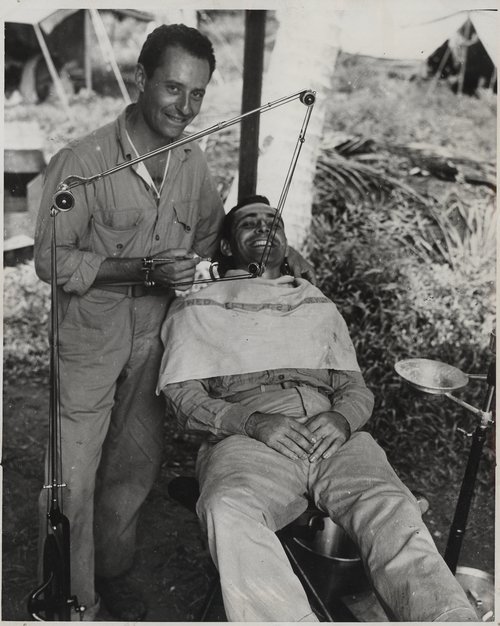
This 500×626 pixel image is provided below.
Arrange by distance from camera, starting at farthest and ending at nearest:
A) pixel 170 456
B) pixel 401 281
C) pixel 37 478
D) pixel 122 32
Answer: pixel 122 32
pixel 401 281
pixel 170 456
pixel 37 478

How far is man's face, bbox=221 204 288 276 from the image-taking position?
3.29 m

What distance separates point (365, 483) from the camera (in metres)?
2.60

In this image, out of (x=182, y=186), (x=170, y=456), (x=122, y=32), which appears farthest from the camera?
(x=122, y=32)

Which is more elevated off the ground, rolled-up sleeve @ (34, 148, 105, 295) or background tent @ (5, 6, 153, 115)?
background tent @ (5, 6, 153, 115)

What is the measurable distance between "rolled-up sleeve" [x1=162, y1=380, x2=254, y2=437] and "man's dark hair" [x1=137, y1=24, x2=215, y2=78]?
1376 millimetres

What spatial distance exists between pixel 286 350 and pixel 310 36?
8.72ft

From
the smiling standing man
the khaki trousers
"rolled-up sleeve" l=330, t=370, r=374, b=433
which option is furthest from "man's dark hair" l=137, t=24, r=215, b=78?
"rolled-up sleeve" l=330, t=370, r=374, b=433

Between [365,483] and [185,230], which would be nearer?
[365,483]

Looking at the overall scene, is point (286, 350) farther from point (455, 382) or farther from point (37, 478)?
point (37, 478)

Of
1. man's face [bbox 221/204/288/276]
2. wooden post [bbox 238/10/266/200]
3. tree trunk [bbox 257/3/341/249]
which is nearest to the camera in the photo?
man's face [bbox 221/204/288/276]


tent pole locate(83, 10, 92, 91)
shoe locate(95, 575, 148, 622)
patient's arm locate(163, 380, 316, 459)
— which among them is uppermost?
tent pole locate(83, 10, 92, 91)

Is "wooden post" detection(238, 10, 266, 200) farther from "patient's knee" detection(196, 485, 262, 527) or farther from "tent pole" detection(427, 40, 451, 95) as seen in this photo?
"tent pole" detection(427, 40, 451, 95)

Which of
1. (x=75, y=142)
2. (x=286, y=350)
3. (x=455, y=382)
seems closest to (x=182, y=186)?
(x=75, y=142)

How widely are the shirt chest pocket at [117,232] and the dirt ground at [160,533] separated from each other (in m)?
1.65
